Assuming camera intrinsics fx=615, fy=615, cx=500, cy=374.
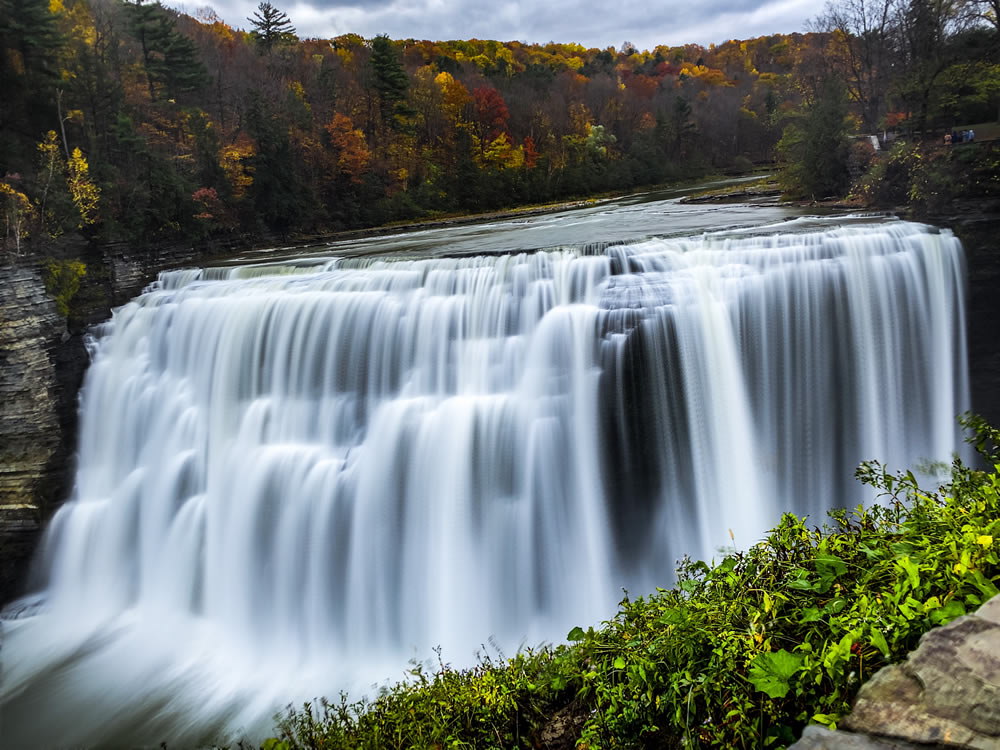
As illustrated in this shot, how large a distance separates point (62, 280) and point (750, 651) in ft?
57.9

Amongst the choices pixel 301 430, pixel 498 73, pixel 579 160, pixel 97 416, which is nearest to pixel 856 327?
pixel 301 430

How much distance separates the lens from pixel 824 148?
67.8 feet

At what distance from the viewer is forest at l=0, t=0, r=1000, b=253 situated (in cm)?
1973

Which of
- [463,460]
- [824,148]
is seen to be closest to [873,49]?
[824,148]

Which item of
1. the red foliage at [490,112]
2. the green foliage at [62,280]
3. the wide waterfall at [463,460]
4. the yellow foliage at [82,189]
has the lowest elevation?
the wide waterfall at [463,460]

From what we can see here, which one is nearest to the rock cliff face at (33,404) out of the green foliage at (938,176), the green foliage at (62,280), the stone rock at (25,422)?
the stone rock at (25,422)

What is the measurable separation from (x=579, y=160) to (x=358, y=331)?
39.9 m

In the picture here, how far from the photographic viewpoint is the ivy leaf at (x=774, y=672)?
2491 millimetres

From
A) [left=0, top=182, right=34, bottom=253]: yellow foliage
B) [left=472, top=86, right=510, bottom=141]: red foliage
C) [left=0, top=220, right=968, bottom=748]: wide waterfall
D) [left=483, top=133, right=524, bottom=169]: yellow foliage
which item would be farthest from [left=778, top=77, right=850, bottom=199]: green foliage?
[left=472, top=86, right=510, bottom=141]: red foliage

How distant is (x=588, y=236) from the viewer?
18.2 m

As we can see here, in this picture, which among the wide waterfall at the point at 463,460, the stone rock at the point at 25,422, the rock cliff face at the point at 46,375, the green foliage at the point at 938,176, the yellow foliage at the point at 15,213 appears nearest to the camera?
the wide waterfall at the point at 463,460

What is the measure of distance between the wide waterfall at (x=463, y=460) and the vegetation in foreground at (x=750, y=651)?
213 inches

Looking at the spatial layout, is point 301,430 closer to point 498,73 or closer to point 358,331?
point 358,331

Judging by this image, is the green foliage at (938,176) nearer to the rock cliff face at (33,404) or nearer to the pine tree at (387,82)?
the rock cliff face at (33,404)
